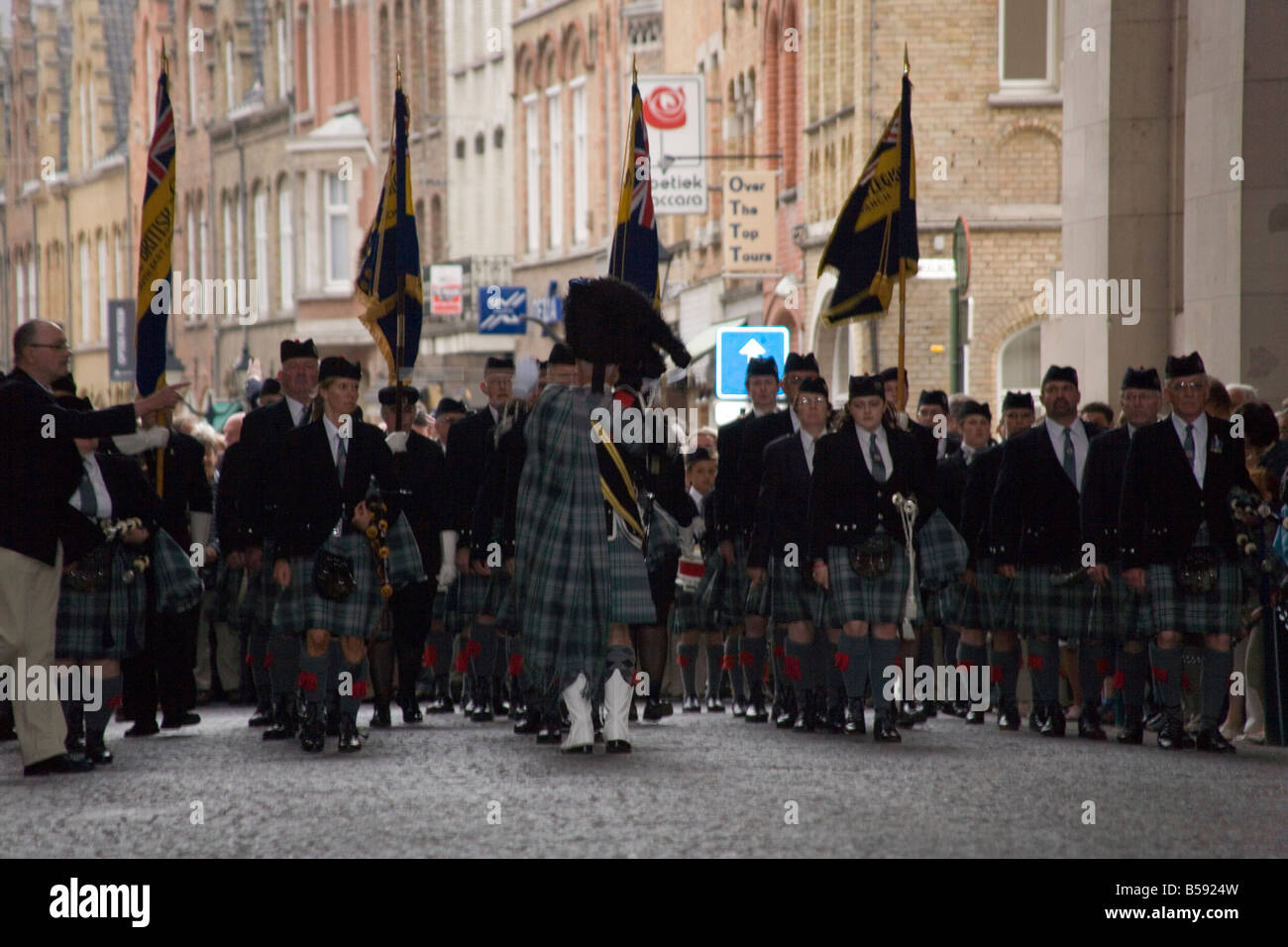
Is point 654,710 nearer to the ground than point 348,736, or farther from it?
nearer to the ground

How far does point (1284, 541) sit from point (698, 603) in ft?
14.3

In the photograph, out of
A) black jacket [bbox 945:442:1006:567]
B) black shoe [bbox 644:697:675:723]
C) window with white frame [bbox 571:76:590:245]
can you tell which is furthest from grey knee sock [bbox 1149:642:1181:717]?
window with white frame [bbox 571:76:590:245]

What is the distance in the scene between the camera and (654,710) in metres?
14.1

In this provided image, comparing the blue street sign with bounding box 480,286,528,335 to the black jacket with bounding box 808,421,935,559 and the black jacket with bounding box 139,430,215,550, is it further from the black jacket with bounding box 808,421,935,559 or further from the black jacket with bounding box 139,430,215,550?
the black jacket with bounding box 808,421,935,559

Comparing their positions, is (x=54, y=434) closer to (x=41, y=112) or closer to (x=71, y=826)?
(x=71, y=826)

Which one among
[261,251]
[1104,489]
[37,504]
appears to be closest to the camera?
[37,504]

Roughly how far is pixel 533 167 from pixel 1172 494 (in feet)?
138

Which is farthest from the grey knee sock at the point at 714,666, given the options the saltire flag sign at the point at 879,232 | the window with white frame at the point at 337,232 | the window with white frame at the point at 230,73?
the window with white frame at the point at 230,73

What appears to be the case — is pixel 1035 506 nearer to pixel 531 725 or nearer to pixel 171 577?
pixel 531 725

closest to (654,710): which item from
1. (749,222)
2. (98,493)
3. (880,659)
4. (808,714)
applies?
(808,714)

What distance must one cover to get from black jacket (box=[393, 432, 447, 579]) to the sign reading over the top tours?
21.6m

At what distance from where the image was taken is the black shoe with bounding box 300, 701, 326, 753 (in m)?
12.0
